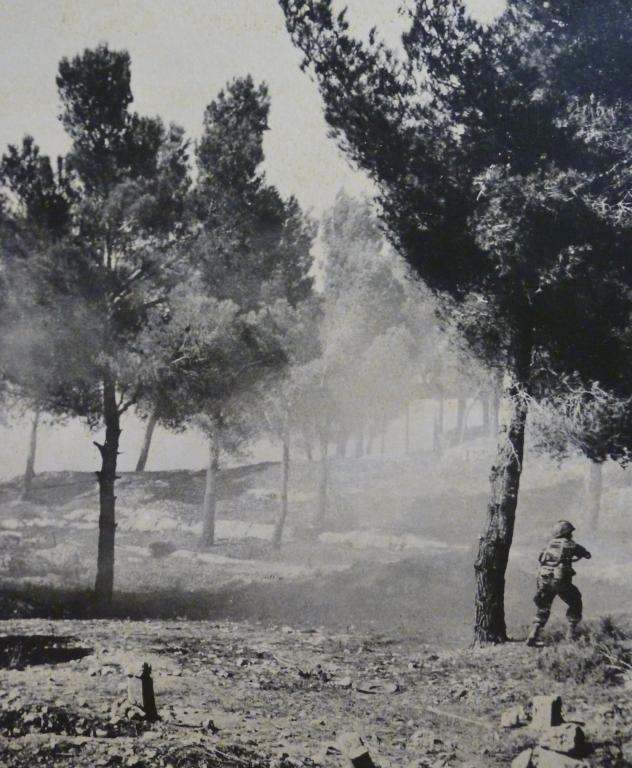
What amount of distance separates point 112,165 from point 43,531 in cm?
1828

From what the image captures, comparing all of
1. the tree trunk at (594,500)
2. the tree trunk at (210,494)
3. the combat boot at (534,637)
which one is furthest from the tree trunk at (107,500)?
the tree trunk at (594,500)

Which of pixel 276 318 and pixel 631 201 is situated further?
pixel 276 318

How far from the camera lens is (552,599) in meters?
8.57

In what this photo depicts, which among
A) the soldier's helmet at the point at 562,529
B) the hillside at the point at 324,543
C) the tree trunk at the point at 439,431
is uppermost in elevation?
the tree trunk at the point at 439,431

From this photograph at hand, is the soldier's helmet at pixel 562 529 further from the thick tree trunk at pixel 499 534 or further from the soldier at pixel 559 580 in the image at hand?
the thick tree trunk at pixel 499 534

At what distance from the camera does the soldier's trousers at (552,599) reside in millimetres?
8539

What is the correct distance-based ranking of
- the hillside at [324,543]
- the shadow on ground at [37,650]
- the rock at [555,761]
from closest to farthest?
the rock at [555,761], the shadow on ground at [37,650], the hillside at [324,543]

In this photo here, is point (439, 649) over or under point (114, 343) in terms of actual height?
under

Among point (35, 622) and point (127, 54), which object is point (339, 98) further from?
point (35, 622)

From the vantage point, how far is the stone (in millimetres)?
5176

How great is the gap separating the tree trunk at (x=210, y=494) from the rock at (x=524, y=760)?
16.9 m

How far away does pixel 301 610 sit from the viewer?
1336 cm

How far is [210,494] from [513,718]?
1664 centimetres

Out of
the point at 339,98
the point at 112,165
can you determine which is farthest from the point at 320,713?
the point at 112,165
